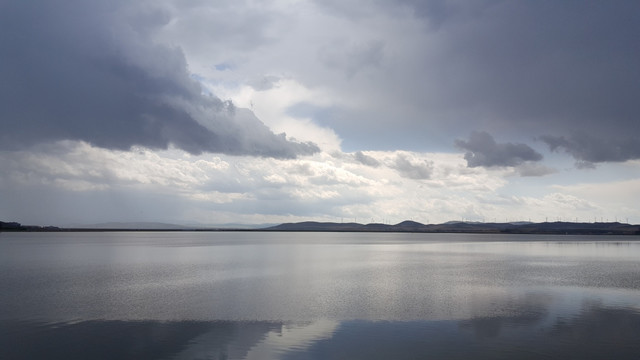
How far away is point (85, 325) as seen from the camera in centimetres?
2317

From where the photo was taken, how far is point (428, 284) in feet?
131

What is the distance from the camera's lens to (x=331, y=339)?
20.7m

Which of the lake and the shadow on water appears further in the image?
the lake

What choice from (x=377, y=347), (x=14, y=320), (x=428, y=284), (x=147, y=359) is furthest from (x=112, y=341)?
(x=428, y=284)

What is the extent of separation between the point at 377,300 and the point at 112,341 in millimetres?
17467

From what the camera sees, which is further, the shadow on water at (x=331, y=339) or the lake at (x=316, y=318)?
the lake at (x=316, y=318)

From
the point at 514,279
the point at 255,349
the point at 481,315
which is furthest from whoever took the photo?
the point at 514,279

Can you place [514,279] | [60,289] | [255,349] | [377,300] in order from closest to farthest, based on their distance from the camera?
[255,349] → [377,300] → [60,289] → [514,279]

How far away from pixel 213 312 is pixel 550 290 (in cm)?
2719

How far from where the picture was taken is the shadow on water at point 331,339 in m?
18.5

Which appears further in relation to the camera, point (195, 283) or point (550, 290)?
point (195, 283)

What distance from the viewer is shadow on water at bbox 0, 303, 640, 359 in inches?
729

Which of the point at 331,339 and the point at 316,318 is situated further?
the point at 316,318

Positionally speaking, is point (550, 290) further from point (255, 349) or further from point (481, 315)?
point (255, 349)
